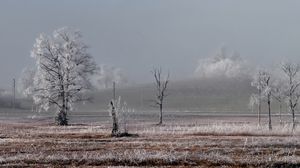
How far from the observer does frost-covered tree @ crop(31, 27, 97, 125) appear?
3386 inches

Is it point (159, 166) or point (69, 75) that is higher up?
point (69, 75)

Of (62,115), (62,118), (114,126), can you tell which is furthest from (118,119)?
(62,115)

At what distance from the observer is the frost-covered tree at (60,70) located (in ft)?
282

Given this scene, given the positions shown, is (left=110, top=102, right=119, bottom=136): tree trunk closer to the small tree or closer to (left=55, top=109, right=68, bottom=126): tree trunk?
the small tree

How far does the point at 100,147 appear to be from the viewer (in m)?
40.0

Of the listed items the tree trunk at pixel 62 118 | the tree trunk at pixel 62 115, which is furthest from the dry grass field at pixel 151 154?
the tree trunk at pixel 62 115

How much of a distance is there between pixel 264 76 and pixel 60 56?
2639cm

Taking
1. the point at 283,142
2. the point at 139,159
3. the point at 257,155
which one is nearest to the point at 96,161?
the point at 139,159

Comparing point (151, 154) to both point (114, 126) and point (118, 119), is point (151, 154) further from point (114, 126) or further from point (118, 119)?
point (118, 119)

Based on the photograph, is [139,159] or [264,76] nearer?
[139,159]

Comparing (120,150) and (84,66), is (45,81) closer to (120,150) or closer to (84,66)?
(84,66)

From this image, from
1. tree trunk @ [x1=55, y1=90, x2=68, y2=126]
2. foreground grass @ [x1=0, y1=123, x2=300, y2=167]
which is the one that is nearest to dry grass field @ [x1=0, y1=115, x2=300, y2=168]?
foreground grass @ [x1=0, y1=123, x2=300, y2=167]

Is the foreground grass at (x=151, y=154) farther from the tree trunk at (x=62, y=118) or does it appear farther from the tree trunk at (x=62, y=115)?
the tree trunk at (x=62, y=115)

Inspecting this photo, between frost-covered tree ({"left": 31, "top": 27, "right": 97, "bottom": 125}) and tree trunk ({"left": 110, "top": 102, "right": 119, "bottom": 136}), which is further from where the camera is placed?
frost-covered tree ({"left": 31, "top": 27, "right": 97, "bottom": 125})
